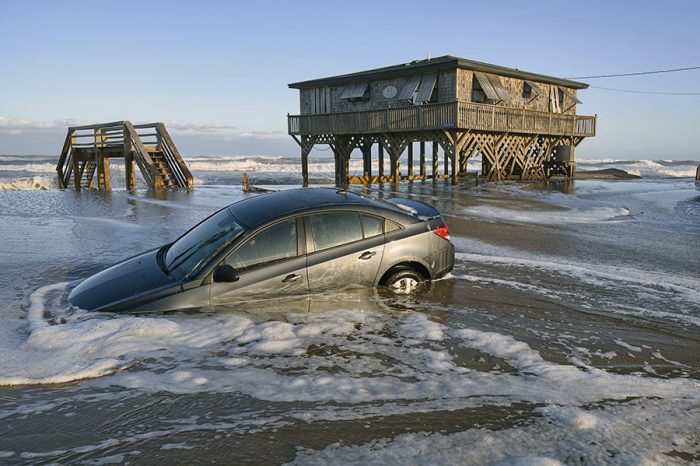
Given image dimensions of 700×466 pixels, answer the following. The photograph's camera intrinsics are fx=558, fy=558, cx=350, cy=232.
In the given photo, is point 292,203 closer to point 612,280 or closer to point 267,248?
point 267,248

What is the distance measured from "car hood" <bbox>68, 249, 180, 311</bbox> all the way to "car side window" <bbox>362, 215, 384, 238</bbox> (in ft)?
7.08

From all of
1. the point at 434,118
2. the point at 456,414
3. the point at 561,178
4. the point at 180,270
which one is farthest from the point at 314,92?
the point at 456,414

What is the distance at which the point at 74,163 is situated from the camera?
2748 centimetres

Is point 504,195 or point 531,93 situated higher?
point 531,93

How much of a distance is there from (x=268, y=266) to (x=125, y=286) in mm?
1528

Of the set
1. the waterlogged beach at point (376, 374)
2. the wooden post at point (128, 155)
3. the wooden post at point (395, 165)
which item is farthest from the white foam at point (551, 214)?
the wooden post at point (128, 155)

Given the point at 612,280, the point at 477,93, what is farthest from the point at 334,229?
the point at 477,93

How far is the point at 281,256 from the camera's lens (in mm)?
5988

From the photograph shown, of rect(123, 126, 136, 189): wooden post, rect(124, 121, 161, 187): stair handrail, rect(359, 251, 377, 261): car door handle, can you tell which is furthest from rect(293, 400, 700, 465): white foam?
rect(123, 126, 136, 189): wooden post

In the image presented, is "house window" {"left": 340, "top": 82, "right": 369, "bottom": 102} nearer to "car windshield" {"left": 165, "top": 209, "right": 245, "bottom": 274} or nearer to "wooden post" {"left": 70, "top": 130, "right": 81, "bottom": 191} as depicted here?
"wooden post" {"left": 70, "top": 130, "right": 81, "bottom": 191}

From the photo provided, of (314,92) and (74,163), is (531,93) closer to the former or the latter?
(314,92)

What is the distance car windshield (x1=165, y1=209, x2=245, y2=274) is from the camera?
5.89 metres

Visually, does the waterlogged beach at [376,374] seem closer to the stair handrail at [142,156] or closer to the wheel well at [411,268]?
the wheel well at [411,268]

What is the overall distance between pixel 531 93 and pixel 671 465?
96.8 feet
